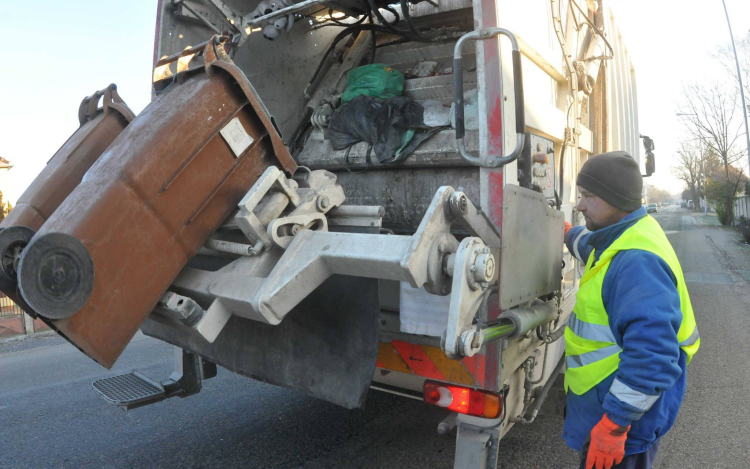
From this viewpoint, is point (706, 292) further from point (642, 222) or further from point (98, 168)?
point (98, 168)

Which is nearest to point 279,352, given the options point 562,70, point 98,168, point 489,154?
point 98,168

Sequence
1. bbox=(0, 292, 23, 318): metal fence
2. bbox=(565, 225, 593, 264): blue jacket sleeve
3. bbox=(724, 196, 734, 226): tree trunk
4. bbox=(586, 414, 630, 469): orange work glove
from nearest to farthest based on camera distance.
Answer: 1. bbox=(586, 414, 630, 469): orange work glove
2. bbox=(565, 225, 593, 264): blue jacket sleeve
3. bbox=(0, 292, 23, 318): metal fence
4. bbox=(724, 196, 734, 226): tree trunk

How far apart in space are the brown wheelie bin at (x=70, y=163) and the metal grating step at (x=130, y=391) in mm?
1004

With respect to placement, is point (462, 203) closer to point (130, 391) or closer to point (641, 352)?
point (641, 352)

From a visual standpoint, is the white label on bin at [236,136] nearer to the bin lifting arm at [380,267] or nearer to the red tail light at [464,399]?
the bin lifting arm at [380,267]

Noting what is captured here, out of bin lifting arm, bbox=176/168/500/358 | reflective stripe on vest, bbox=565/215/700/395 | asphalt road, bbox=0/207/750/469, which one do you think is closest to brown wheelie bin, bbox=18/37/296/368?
bin lifting arm, bbox=176/168/500/358

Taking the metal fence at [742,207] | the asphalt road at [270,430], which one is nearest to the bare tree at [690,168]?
the metal fence at [742,207]

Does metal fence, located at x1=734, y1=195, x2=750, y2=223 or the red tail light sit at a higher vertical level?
metal fence, located at x1=734, y1=195, x2=750, y2=223

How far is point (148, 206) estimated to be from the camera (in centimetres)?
173

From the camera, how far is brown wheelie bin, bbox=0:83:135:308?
204 cm

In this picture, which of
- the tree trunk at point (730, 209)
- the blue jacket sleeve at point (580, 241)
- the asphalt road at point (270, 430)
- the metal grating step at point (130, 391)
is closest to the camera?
the blue jacket sleeve at point (580, 241)

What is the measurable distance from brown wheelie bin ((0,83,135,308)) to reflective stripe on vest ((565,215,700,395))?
189 cm

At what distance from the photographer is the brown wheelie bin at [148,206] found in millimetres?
1525

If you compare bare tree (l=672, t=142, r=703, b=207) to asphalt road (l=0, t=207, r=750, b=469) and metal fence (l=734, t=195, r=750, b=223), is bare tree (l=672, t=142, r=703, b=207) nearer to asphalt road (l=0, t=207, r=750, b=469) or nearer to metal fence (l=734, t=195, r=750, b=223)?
metal fence (l=734, t=195, r=750, b=223)
